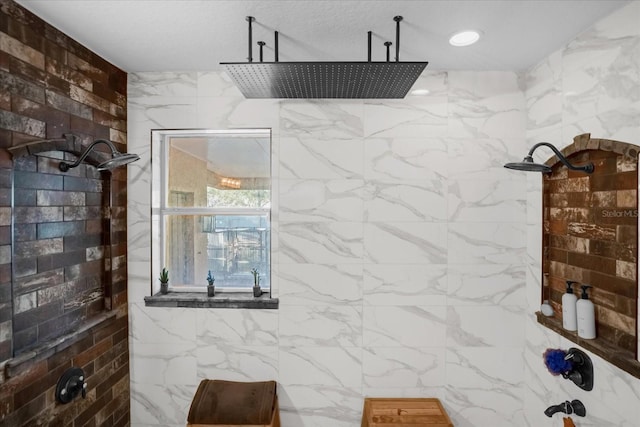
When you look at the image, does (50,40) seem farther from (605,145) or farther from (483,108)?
(605,145)

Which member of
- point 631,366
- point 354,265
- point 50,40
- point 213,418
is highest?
point 50,40

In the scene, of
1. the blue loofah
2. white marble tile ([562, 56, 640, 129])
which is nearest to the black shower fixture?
white marble tile ([562, 56, 640, 129])

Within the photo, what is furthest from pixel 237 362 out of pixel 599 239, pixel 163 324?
pixel 599 239

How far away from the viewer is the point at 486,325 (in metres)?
2.30

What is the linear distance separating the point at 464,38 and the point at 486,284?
1.46 m

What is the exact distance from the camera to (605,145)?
64.1 inches

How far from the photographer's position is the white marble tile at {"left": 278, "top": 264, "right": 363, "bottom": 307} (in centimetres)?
231

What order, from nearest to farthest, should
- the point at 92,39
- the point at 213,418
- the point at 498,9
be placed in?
the point at 498,9 < the point at 92,39 < the point at 213,418

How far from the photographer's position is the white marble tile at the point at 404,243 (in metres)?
2.30

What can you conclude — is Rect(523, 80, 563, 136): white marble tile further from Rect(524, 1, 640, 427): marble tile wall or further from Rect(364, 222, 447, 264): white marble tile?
Rect(364, 222, 447, 264): white marble tile

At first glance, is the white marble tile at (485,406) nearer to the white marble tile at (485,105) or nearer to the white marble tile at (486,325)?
the white marble tile at (486,325)

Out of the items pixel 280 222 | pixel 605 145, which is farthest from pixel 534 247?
pixel 280 222

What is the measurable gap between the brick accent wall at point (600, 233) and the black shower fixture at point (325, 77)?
95 cm

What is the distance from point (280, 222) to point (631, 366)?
1.84 meters
